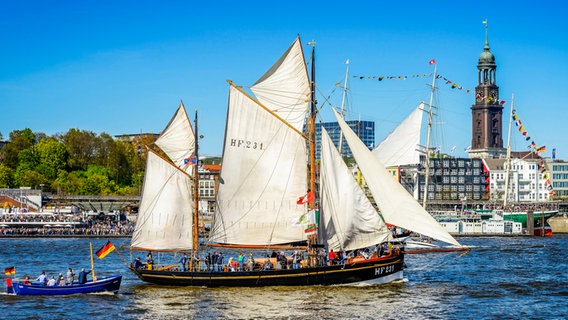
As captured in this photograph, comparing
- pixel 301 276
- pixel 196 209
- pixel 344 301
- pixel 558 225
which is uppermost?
pixel 196 209

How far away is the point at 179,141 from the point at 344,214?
15.6 meters

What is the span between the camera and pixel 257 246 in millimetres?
71938

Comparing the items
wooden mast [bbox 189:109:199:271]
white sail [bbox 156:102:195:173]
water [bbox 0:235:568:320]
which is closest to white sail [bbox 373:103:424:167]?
water [bbox 0:235:568:320]

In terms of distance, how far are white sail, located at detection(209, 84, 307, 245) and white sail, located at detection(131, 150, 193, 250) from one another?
4.24 meters

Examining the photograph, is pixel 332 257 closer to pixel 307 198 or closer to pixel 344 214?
pixel 344 214

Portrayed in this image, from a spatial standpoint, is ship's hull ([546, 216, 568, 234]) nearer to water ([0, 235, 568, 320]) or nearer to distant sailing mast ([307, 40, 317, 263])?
water ([0, 235, 568, 320])

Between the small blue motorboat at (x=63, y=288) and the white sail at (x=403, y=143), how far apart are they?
63.1 meters

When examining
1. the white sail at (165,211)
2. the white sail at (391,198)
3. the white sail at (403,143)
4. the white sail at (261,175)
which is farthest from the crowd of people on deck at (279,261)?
the white sail at (403,143)

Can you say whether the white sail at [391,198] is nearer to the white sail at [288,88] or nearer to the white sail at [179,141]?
the white sail at [288,88]

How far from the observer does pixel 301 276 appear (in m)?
69.1

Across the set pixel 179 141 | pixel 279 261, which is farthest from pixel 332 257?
pixel 179 141

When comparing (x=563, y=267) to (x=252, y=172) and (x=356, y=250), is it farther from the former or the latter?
(x=252, y=172)

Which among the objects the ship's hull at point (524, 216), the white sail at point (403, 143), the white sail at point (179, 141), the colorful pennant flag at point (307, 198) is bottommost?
the ship's hull at point (524, 216)

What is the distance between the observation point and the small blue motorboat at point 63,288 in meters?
66.4
